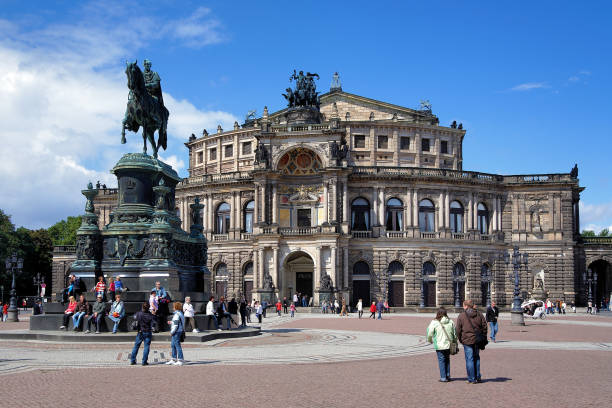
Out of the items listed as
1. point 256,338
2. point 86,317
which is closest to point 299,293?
point 256,338

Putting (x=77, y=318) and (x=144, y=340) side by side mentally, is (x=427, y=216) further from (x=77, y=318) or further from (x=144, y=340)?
(x=144, y=340)

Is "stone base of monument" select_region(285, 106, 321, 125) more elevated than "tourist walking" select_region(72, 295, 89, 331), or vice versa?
"stone base of monument" select_region(285, 106, 321, 125)

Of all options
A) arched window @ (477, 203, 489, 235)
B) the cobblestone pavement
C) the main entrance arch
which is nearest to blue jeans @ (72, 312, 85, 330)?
the cobblestone pavement

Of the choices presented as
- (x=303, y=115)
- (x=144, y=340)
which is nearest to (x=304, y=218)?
(x=303, y=115)

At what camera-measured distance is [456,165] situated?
76.0m

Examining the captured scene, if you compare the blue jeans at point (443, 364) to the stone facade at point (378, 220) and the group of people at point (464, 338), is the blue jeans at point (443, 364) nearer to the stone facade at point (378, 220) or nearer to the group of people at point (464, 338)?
the group of people at point (464, 338)

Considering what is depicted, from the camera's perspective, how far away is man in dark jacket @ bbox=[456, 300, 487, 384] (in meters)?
14.2

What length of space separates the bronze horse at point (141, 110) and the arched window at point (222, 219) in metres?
46.3

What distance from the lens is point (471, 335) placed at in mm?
14180

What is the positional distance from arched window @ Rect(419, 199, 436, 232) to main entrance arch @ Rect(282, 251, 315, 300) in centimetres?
1231

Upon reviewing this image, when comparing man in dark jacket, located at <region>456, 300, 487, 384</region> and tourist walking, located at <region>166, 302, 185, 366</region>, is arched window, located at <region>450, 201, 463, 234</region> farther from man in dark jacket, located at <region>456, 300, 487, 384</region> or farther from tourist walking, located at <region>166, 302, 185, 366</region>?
man in dark jacket, located at <region>456, 300, 487, 384</region>

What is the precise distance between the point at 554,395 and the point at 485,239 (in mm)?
59264

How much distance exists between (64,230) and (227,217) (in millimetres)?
45157

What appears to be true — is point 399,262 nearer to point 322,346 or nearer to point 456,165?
point 456,165
